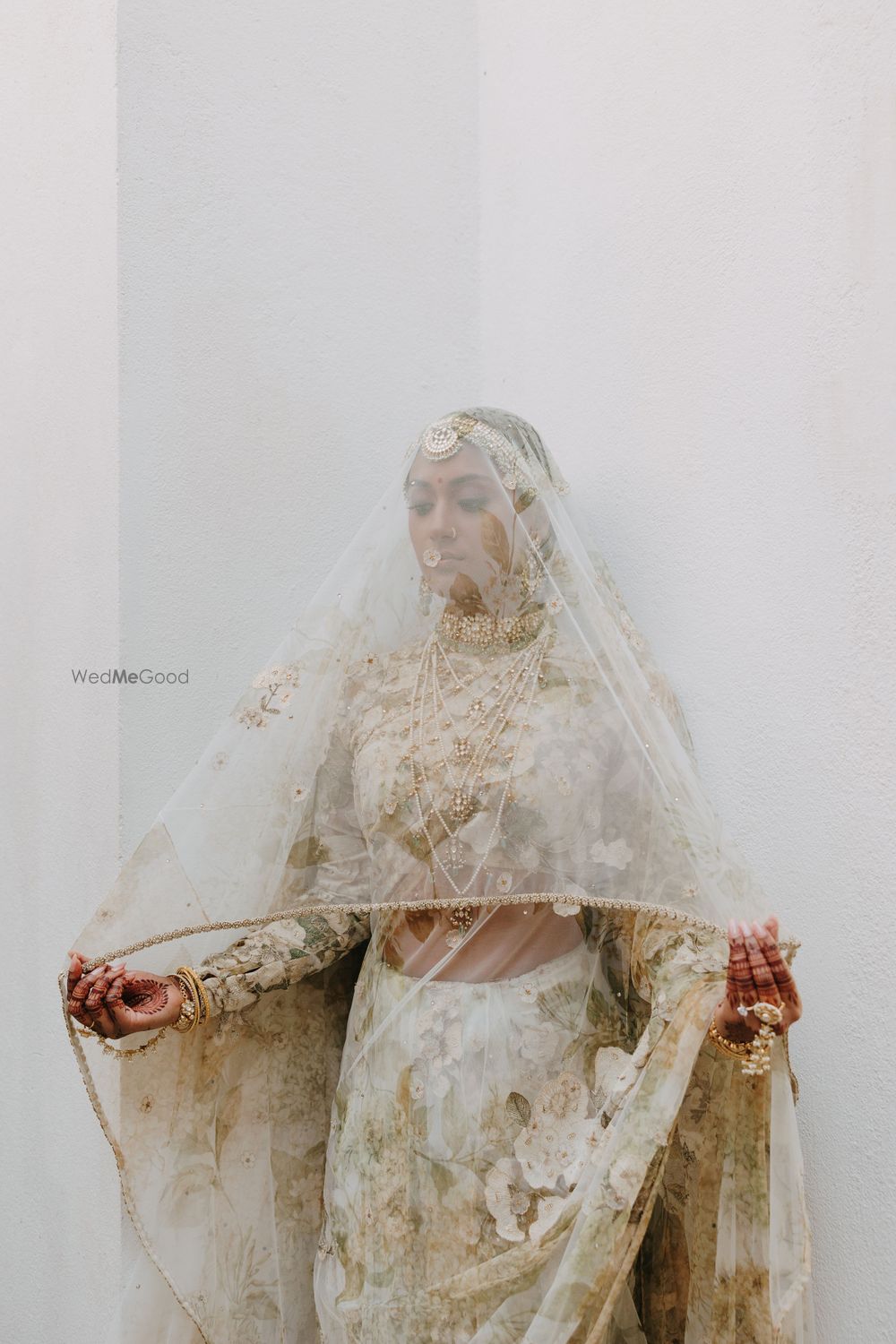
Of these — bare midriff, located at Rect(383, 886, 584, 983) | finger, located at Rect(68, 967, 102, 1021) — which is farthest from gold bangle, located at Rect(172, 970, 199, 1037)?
bare midriff, located at Rect(383, 886, 584, 983)

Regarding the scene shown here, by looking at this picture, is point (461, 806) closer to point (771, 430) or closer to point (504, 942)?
point (504, 942)

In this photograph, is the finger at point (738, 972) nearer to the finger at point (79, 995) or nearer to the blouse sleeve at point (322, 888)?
the blouse sleeve at point (322, 888)

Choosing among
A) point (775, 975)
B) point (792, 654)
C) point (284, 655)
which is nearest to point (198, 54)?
point (284, 655)

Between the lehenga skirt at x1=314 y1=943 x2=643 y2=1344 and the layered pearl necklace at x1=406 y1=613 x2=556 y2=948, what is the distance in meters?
0.10

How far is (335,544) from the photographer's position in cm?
174

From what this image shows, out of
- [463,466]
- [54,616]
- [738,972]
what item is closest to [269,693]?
[463,466]

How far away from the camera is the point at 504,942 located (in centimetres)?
133

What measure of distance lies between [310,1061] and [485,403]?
40.2 inches

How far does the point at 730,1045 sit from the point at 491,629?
1.77 ft

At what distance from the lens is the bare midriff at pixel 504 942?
132 centimetres

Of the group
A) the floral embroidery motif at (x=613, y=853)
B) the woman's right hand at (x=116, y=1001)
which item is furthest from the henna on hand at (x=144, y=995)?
the floral embroidery motif at (x=613, y=853)

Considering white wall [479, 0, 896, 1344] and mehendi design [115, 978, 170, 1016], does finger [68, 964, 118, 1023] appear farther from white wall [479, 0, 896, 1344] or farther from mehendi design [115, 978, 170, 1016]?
white wall [479, 0, 896, 1344]

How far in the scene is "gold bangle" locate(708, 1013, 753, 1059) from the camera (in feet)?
3.60

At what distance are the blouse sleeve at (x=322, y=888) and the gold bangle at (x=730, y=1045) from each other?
461 mm
